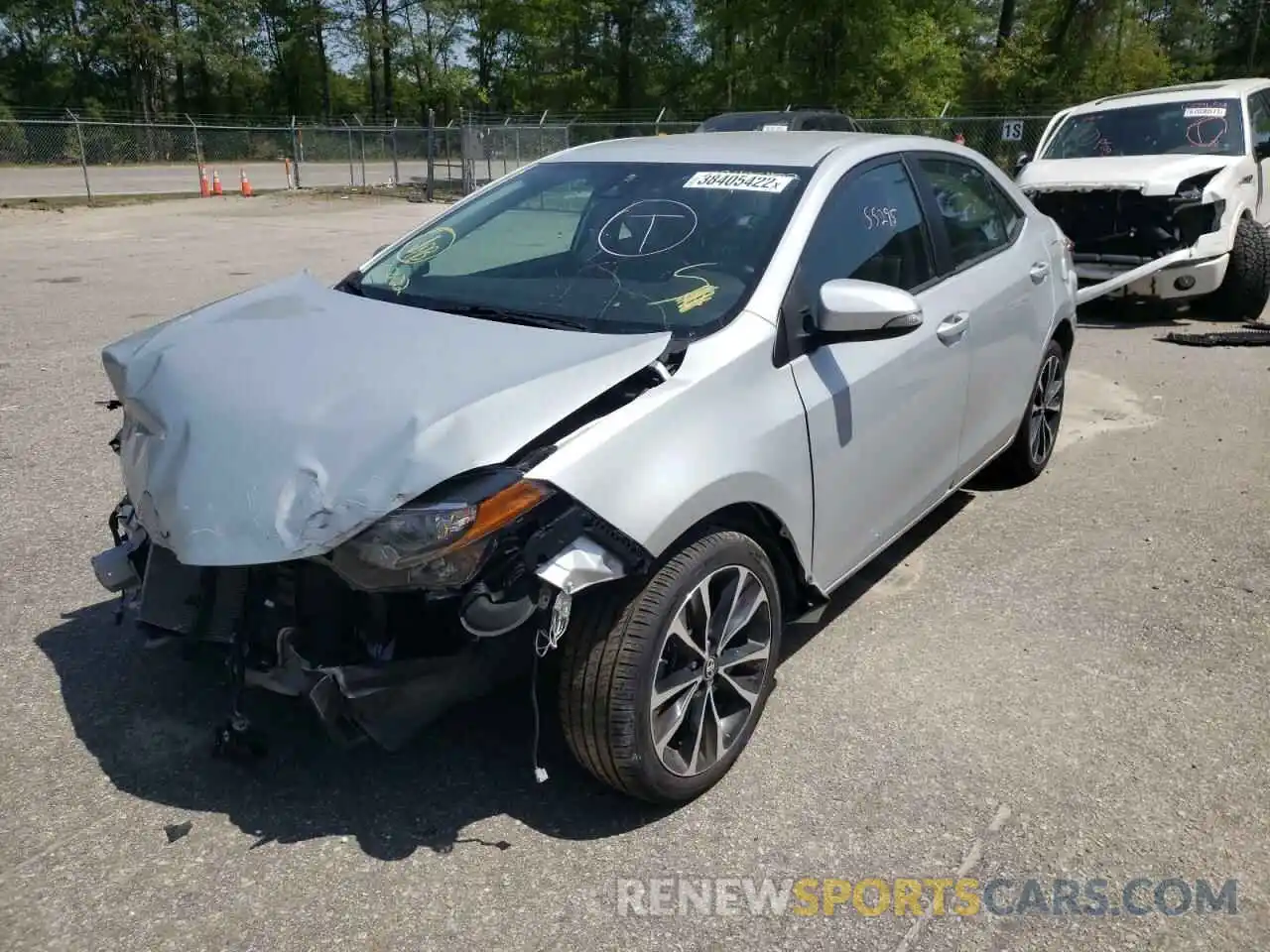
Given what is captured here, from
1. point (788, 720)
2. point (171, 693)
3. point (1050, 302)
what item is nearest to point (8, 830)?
point (171, 693)

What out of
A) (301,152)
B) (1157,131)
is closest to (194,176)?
(301,152)

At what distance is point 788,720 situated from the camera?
3.24 m

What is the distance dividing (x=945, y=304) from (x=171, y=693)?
3001 millimetres

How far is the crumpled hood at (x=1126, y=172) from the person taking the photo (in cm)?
872

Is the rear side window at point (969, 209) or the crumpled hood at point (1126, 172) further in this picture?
the crumpled hood at point (1126, 172)

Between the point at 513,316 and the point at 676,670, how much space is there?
1.21 metres

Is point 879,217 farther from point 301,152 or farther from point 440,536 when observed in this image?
point 301,152

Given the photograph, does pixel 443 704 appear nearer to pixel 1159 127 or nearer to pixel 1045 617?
pixel 1045 617

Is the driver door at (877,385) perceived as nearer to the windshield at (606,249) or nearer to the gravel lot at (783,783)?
the windshield at (606,249)

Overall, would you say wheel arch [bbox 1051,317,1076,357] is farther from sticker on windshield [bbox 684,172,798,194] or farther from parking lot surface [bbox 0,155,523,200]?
Answer: parking lot surface [bbox 0,155,523,200]

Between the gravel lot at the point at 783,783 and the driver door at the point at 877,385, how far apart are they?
1.70ft

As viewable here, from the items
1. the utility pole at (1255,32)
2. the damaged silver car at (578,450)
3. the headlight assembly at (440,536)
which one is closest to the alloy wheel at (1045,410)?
the damaged silver car at (578,450)

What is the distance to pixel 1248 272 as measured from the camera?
8984 mm

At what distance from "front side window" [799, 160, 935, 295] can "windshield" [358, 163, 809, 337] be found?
15 cm
